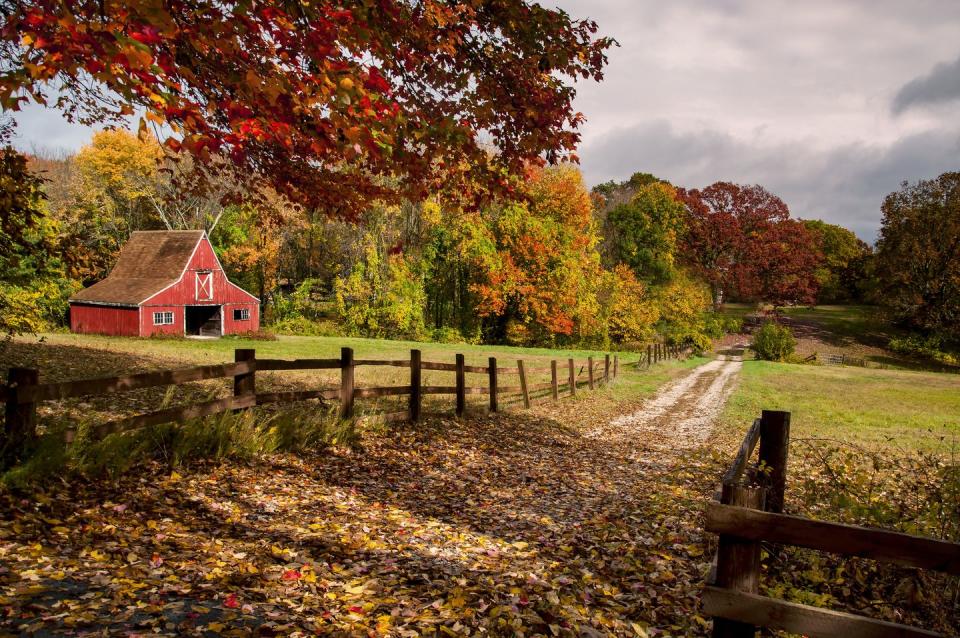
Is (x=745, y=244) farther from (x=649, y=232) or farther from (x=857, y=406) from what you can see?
(x=857, y=406)

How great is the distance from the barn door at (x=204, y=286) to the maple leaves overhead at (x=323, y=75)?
3342 centimetres

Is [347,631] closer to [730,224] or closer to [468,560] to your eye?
[468,560]

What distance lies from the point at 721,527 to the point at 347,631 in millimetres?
2492

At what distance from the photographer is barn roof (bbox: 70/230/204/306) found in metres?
38.6

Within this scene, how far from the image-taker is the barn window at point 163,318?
38531 millimetres

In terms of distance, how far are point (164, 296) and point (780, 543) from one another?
42.7 m

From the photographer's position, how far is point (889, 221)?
2207 inches

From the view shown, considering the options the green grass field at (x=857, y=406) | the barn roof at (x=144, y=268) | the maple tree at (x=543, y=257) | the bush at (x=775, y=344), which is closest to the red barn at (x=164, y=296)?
the barn roof at (x=144, y=268)

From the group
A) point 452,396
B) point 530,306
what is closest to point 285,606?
point 452,396

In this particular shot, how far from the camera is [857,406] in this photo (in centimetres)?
1938

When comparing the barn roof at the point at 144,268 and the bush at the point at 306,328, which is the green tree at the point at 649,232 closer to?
the bush at the point at 306,328

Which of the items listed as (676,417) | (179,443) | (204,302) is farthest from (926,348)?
(179,443)

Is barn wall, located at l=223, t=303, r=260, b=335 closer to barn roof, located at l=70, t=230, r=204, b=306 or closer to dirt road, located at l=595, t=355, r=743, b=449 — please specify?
barn roof, located at l=70, t=230, r=204, b=306

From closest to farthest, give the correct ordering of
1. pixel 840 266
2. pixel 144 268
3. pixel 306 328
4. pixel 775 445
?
pixel 775 445
pixel 144 268
pixel 306 328
pixel 840 266
